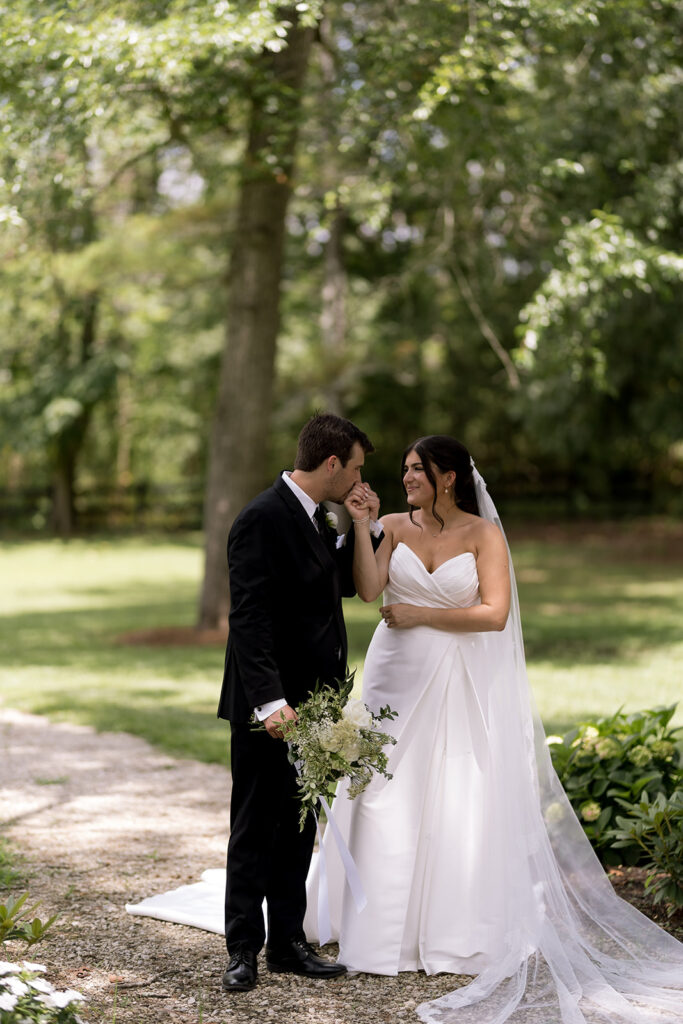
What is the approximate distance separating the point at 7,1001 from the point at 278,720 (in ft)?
4.23

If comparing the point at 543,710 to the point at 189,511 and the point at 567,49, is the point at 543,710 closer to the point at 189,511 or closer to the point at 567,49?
the point at 567,49

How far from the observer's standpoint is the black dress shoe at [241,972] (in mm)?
4133

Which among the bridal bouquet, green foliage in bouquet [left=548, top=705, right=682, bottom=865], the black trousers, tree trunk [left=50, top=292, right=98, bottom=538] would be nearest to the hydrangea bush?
the black trousers

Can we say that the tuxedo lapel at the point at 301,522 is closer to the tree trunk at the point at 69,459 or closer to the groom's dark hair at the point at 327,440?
the groom's dark hair at the point at 327,440

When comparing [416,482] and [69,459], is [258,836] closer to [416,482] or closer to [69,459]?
[416,482]

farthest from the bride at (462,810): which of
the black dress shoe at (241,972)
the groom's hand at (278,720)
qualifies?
the groom's hand at (278,720)

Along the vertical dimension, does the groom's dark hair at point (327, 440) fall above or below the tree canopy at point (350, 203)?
below

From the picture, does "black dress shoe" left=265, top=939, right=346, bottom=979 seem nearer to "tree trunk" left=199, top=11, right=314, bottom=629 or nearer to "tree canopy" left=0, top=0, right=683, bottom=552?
"tree canopy" left=0, top=0, right=683, bottom=552

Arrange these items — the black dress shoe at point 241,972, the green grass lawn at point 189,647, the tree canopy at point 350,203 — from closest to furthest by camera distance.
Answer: the black dress shoe at point 241,972, the tree canopy at point 350,203, the green grass lawn at point 189,647

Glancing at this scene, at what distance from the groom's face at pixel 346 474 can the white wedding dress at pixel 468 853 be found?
22.9 inches

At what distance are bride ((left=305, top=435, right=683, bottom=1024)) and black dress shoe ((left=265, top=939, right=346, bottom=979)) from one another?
99 mm

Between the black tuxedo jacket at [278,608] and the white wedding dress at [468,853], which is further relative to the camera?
the white wedding dress at [468,853]

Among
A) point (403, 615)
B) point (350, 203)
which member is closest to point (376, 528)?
point (403, 615)

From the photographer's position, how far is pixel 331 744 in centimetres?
397
